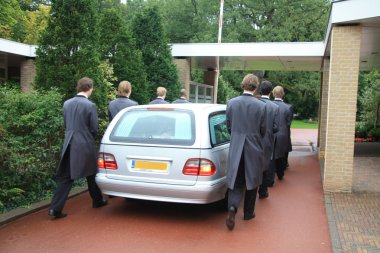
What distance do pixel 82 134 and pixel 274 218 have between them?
308cm

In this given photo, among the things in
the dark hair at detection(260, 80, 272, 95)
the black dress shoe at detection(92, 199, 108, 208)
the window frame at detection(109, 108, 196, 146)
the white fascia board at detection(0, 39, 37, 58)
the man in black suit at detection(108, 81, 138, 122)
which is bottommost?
the black dress shoe at detection(92, 199, 108, 208)

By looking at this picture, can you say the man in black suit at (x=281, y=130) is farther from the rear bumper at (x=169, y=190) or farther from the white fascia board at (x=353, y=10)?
the rear bumper at (x=169, y=190)

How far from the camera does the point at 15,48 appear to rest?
46.7 feet

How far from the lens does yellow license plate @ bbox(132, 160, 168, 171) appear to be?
18.0ft

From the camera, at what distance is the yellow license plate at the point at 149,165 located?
5.50 meters

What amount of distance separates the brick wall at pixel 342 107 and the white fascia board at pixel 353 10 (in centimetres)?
24

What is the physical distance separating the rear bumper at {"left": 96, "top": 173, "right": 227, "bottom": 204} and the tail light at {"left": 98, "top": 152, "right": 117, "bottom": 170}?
14 cm

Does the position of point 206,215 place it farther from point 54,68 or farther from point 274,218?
point 54,68

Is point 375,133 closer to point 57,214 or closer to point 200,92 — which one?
point 200,92

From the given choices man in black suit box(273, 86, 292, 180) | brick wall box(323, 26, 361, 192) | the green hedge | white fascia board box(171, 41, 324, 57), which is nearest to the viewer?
the green hedge

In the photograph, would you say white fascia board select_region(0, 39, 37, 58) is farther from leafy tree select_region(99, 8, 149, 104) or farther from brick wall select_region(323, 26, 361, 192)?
brick wall select_region(323, 26, 361, 192)

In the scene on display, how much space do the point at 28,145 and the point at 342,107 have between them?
5591 millimetres

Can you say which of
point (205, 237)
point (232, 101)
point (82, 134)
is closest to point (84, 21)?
point (82, 134)

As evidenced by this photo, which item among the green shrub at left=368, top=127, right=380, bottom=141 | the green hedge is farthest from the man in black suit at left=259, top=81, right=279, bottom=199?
the green shrub at left=368, top=127, right=380, bottom=141
